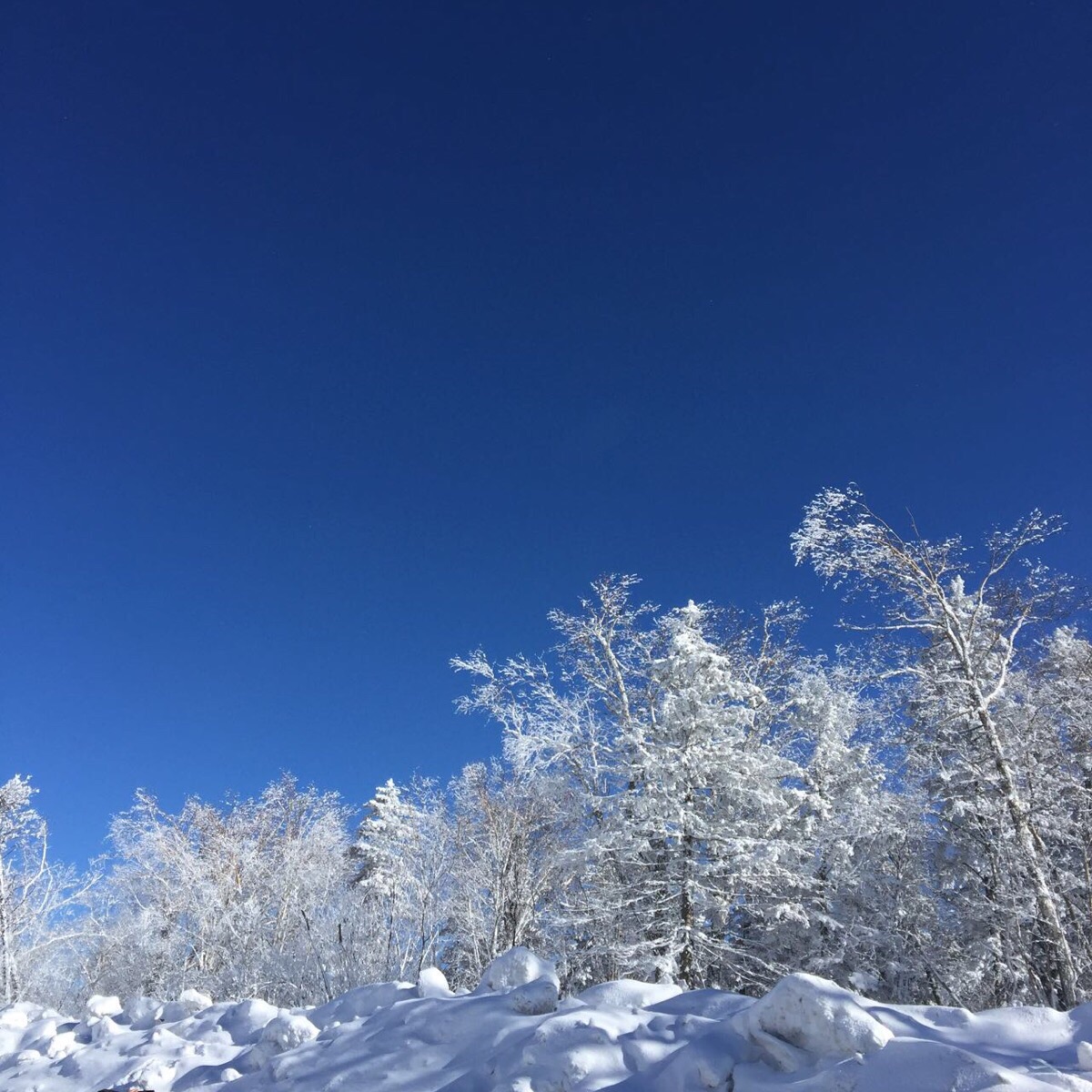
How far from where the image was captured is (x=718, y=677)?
13234 mm

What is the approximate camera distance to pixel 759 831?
12812 millimetres

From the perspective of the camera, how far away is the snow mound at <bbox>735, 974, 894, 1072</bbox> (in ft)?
9.80

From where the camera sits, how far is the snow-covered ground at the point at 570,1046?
2.79 metres

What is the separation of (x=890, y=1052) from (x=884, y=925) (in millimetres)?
12607

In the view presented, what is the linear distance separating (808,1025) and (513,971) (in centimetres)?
240

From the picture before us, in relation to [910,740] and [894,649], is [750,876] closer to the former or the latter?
[910,740]

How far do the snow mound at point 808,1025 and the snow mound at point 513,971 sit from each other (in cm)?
198

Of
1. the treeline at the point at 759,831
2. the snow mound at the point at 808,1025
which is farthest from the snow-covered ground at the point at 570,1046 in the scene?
the treeline at the point at 759,831

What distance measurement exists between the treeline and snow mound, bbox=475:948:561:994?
723 centimetres

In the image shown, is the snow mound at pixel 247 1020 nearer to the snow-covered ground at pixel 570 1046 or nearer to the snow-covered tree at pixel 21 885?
the snow-covered ground at pixel 570 1046

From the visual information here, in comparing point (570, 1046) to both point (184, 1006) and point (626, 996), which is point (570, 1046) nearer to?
point (626, 996)

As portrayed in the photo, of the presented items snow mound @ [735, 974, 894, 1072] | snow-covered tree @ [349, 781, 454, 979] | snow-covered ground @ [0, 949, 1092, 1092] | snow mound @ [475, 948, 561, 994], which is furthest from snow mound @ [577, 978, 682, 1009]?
snow-covered tree @ [349, 781, 454, 979]

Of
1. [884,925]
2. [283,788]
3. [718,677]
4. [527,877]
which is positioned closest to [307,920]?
[527,877]

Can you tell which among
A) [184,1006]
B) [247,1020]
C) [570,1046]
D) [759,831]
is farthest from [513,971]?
[759,831]
